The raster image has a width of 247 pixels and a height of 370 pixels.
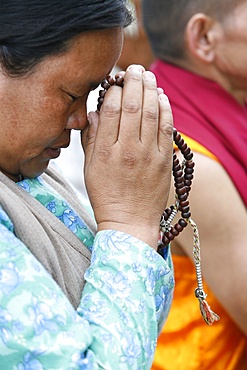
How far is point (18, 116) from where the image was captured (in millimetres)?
1818

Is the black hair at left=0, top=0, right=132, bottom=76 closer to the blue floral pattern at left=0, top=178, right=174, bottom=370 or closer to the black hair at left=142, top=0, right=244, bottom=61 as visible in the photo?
the blue floral pattern at left=0, top=178, right=174, bottom=370

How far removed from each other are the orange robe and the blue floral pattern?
3.88ft

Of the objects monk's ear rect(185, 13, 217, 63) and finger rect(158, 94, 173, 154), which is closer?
finger rect(158, 94, 173, 154)

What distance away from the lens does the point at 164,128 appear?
1983mm

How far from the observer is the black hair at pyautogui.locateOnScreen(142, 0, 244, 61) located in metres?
3.24

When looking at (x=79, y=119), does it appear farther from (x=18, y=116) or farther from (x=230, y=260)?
(x=230, y=260)

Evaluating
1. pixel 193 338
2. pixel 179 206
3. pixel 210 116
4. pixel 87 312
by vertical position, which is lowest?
pixel 87 312

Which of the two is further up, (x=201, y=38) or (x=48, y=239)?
(x=201, y=38)

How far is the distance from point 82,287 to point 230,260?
1.09 m

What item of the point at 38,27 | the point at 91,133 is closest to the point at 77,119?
the point at 91,133

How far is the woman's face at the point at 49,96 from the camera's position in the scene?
180cm

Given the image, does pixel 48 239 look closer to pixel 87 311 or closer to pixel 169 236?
pixel 87 311

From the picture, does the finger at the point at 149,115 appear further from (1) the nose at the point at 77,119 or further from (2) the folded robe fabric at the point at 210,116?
(2) the folded robe fabric at the point at 210,116

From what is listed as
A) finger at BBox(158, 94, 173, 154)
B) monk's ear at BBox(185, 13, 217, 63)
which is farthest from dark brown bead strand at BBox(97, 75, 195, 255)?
monk's ear at BBox(185, 13, 217, 63)
